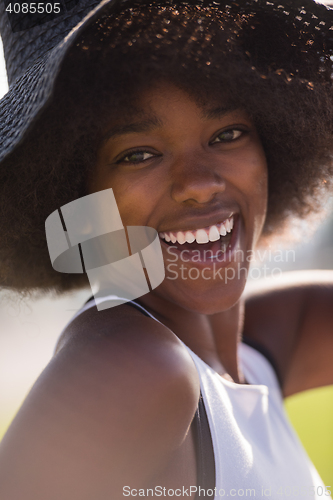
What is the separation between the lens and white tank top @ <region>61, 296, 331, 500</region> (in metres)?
1.10

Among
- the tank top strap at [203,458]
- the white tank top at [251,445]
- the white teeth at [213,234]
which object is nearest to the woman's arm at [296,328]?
the white tank top at [251,445]

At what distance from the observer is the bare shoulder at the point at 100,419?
→ 32.1 inches

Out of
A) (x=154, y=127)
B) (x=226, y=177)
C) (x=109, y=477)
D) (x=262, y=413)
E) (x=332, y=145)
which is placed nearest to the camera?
(x=109, y=477)

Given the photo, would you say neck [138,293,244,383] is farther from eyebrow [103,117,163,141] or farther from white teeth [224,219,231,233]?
eyebrow [103,117,163,141]

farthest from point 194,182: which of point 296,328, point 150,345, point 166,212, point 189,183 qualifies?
point 296,328

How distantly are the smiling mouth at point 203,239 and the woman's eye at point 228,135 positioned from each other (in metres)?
0.26

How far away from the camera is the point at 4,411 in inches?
191

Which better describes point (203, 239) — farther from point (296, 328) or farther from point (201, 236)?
point (296, 328)

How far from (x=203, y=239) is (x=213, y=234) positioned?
4cm

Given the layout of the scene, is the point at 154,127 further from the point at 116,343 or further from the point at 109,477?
the point at 109,477

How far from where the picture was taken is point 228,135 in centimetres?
135

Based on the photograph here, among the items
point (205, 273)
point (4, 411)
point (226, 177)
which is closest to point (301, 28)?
point (226, 177)

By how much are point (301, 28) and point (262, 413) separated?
1.32m

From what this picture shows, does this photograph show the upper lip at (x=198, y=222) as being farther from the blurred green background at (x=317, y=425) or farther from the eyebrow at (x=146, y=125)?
the blurred green background at (x=317, y=425)
